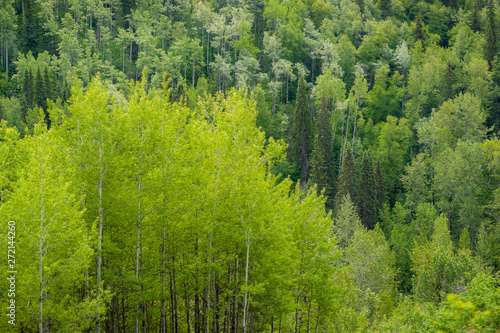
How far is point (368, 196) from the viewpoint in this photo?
65.3m

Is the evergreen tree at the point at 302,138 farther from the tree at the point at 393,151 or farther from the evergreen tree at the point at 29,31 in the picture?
the evergreen tree at the point at 29,31

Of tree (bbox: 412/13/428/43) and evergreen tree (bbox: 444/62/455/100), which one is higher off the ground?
tree (bbox: 412/13/428/43)

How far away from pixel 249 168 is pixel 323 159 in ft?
168

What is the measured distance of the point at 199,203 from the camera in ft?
63.1

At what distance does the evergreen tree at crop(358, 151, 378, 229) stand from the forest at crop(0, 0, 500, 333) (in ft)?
0.73

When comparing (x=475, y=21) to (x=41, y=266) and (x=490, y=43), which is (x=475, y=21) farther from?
(x=41, y=266)

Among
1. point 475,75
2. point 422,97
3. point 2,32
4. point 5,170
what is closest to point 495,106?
point 475,75

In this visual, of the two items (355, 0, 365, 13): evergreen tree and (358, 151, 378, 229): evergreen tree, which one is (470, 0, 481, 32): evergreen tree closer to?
(355, 0, 365, 13): evergreen tree

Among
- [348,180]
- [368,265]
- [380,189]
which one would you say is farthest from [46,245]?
[380,189]

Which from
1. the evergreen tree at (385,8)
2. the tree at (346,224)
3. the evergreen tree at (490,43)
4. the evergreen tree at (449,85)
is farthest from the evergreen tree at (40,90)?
the evergreen tree at (385,8)

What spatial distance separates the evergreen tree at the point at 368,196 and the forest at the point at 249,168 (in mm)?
223

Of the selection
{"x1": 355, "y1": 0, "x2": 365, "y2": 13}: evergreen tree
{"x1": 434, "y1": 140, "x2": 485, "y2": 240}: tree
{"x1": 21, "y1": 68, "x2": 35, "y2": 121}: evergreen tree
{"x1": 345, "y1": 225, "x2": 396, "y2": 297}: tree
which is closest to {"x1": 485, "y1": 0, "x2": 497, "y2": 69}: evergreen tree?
{"x1": 434, "y1": 140, "x2": 485, "y2": 240}: tree

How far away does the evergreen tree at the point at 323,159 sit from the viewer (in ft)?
222

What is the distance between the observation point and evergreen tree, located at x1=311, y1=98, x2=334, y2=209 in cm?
6775
